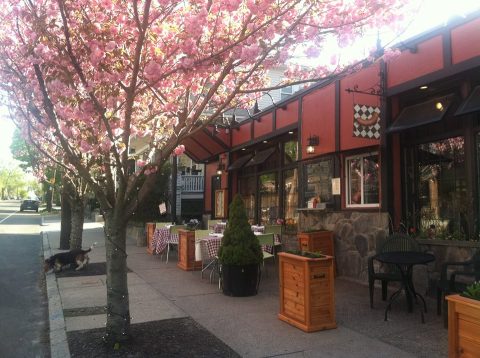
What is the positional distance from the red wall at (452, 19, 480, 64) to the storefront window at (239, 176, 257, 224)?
8.10 metres

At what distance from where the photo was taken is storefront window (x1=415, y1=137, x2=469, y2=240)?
6.79 m

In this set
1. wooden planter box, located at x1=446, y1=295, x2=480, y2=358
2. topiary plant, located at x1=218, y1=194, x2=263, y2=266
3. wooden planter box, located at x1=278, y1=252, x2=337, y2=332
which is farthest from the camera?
topiary plant, located at x1=218, y1=194, x2=263, y2=266

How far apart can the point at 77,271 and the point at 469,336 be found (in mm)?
8206

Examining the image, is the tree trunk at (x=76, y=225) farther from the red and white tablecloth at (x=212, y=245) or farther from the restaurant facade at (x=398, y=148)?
the restaurant facade at (x=398, y=148)

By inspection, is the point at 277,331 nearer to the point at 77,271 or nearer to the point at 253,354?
the point at 253,354

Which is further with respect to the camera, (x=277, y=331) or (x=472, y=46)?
(x=472, y=46)

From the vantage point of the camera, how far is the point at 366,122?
766 cm

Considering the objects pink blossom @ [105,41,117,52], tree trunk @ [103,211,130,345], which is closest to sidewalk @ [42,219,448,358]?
tree trunk @ [103,211,130,345]

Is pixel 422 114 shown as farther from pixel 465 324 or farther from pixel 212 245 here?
pixel 465 324

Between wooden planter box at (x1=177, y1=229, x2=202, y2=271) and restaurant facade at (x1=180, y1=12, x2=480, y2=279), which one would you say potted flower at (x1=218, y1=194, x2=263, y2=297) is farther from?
wooden planter box at (x1=177, y1=229, x2=202, y2=271)

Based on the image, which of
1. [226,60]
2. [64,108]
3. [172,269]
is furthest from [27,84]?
[172,269]

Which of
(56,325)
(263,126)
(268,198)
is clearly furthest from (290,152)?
(56,325)

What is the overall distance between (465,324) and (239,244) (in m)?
4.09

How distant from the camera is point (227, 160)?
15117 millimetres
